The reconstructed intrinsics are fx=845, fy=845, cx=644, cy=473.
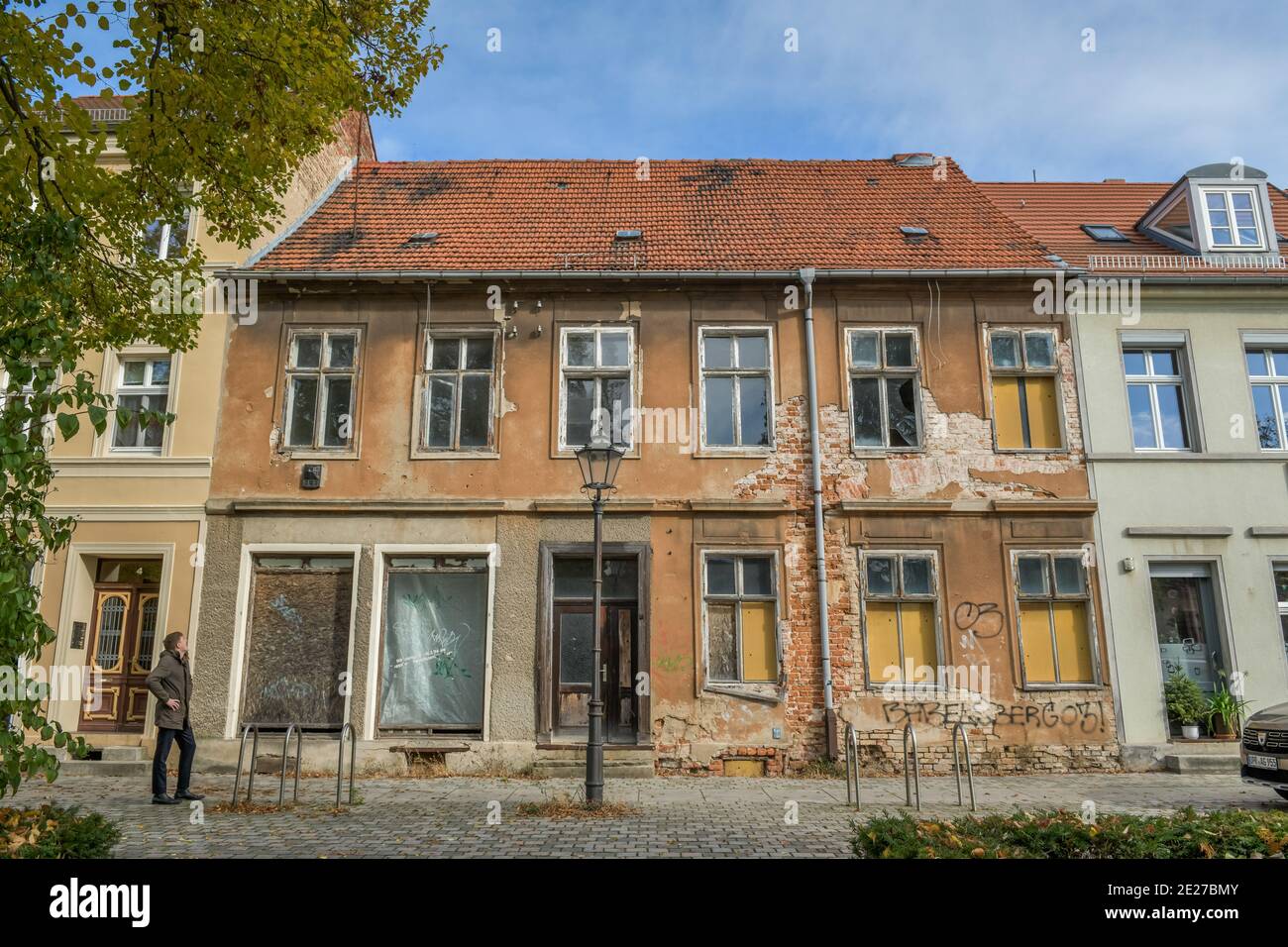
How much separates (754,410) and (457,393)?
4.67 meters

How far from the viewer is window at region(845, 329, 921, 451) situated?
13.1 meters

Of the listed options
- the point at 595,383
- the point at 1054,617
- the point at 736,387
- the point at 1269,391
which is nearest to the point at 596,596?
the point at 595,383

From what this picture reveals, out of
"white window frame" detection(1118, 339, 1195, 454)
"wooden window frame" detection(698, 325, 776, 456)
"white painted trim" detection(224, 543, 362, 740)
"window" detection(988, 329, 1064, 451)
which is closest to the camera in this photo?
"white painted trim" detection(224, 543, 362, 740)

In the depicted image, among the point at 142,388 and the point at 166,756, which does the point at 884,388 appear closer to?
the point at 166,756

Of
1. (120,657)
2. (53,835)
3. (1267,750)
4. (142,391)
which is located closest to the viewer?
(53,835)

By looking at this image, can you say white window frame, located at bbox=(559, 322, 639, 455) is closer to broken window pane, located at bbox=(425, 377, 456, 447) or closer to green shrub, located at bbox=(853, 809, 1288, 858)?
broken window pane, located at bbox=(425, 377, 456, 447)

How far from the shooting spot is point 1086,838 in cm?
476

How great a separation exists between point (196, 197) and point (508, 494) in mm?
5573

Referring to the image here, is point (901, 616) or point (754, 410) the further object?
point (754, 410)

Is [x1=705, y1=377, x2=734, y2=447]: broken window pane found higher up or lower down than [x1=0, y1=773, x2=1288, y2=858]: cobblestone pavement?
higher up

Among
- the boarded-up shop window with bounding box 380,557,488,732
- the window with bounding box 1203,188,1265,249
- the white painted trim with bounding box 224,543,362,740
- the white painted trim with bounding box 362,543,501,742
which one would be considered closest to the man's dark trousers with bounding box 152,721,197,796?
the white painted trim with bounding box 224,543,362,740

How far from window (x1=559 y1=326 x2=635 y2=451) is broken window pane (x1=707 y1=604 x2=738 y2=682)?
9.49 feet

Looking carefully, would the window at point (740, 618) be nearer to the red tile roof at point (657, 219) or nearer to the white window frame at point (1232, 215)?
the red tile roof at point (657, 219)

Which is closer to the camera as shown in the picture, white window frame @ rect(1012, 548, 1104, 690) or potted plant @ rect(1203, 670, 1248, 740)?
potted plant @ rect(1203, 670, 1248, 740)
